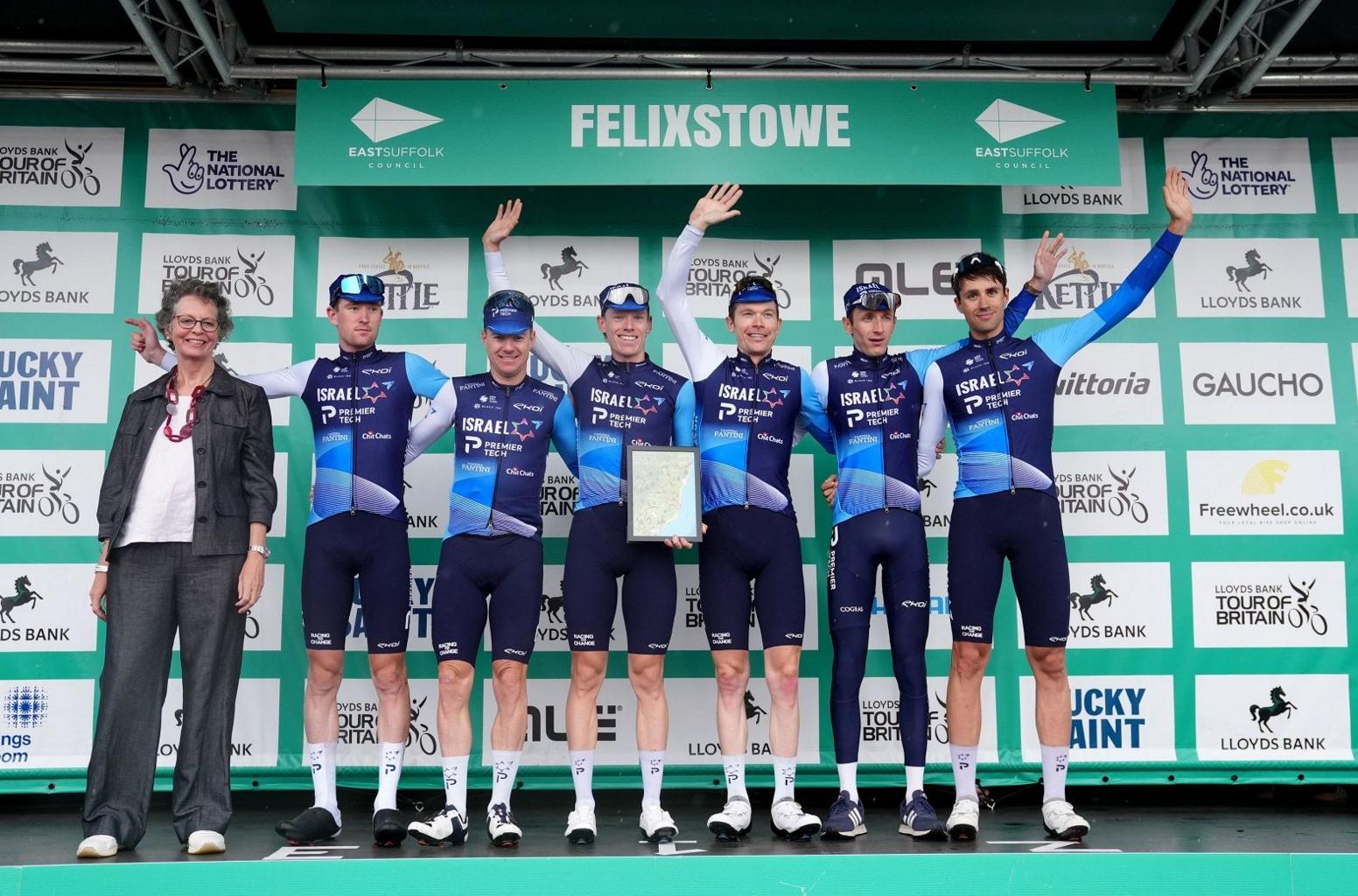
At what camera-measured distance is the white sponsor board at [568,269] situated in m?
5.11

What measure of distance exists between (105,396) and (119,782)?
197 centimetres

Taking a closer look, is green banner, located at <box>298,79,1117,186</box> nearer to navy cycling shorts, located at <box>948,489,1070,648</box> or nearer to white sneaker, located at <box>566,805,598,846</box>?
navy cycling shorts, located at <box>948,489,1070,648</box>

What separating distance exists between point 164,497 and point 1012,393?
3.03 metres

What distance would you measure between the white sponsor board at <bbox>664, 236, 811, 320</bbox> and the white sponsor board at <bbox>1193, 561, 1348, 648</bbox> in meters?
2.16

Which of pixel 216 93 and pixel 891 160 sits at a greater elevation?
pixel 216 93

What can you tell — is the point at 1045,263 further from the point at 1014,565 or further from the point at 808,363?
the point at 1014,565

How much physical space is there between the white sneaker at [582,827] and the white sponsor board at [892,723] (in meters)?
1.45

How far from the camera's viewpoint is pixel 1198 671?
492 cm

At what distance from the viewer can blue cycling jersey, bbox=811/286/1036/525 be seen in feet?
13.6

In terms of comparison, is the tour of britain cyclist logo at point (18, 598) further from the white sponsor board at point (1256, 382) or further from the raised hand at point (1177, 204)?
the white sponsor board at point (1256, 382)

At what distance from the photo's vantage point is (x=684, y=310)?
4.22m

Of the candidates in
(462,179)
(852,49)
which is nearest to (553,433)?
(462,179)

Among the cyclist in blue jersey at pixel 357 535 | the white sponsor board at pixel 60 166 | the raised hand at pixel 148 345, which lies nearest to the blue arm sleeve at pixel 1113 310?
the cyclist in blue jersey at pixel 357 535

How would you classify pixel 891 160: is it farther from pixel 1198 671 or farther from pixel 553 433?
pixel 1198 671
